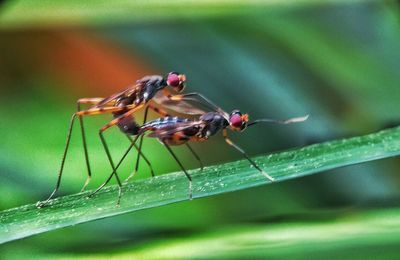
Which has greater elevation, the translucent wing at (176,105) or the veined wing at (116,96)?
the veined wing at (116,96)

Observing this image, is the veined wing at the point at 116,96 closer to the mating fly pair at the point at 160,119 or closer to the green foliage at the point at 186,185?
the mating fly pair at the point at 160,119

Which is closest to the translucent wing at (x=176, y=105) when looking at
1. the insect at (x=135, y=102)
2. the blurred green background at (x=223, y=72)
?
the insect at (x=135, y=102)

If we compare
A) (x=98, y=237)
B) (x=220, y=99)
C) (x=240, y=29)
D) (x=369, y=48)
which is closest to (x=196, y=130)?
(x=98, y=237)

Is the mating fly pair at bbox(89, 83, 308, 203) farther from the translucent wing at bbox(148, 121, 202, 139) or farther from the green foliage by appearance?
the green foliage

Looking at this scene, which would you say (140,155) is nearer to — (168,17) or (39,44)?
(168,17)

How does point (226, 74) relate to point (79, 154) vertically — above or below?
above

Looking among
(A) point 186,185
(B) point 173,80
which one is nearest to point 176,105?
(B) point 173,80

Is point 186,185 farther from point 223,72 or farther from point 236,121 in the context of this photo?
point 223,72
